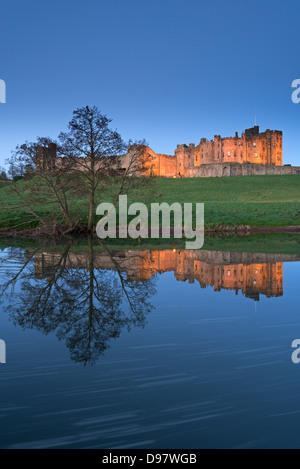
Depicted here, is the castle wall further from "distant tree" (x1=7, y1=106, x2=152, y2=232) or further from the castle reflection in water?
the castle reflection in water

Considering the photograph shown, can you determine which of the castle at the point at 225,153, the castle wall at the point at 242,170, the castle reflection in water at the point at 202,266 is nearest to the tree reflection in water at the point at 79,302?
the castle reflection in water at the point at 202,266

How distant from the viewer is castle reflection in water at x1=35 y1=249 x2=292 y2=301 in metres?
11.0

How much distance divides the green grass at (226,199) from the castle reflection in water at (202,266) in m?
12.4

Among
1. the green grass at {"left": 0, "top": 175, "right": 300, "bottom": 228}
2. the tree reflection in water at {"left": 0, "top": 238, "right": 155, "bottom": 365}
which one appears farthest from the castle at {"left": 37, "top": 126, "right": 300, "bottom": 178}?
the tree reflection in water at {"left": 0, "top": 238, "right": 155, "bottom": 365}

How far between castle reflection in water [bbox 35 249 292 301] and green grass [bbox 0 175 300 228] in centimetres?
1244

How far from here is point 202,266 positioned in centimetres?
1443

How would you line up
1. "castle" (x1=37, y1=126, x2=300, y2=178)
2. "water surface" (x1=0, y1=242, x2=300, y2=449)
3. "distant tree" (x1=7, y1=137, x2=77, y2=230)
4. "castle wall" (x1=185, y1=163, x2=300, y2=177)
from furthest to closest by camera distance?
"castle" (x1=37, y1=126, x2=300, y2=178)
"castle wall" (x1=185, y1=163, x2=300, y2=177)
"distant tree" (x1=7, y1=137, x2=77, y2=230)
"water surface" (x1=0, y1=242, x2=300, y2=449)

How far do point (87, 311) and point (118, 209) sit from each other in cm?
2752

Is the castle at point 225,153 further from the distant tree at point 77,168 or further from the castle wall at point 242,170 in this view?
the distant tree at point 77,168

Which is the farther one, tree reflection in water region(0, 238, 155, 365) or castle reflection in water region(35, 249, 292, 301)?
castle reflection in water region(35, 249, 292, 301)

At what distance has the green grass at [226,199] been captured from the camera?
1256 inches

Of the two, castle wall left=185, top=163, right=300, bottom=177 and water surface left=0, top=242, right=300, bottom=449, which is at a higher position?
castle wall left=185, top=163, right=300, bottom=177
